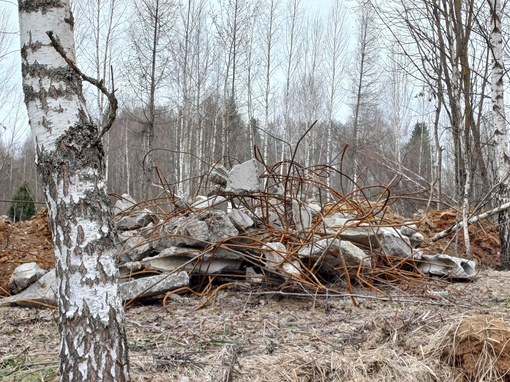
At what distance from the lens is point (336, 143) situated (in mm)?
28016

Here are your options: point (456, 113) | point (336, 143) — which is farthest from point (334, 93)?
point (456, 113)

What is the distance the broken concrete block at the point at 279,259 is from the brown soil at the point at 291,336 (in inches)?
7.4

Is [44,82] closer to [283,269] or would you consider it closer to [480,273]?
[283,269]

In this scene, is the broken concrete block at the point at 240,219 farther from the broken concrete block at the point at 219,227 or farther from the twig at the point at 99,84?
the twig at the point at 99,84

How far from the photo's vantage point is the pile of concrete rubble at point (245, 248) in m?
4.15

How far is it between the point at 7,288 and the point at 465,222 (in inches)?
219

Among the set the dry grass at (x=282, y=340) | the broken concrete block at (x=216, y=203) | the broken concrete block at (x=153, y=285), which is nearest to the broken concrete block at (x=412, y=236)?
the dry grass at (x=282, y=340)

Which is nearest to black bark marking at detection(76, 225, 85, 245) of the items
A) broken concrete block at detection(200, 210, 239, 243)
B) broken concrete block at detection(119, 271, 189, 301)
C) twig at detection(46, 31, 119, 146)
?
twig at detection(46, 31, 119, 146)

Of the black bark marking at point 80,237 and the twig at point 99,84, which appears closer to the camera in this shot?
the twig at point 99,84

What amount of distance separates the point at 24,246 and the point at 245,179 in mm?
3407

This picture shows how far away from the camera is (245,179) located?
183 inches

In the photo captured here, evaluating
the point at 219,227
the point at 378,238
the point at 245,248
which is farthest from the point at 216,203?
the point at 378,238

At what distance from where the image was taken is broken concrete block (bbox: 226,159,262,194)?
4.63 m

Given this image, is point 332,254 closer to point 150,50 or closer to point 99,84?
point 99,84
